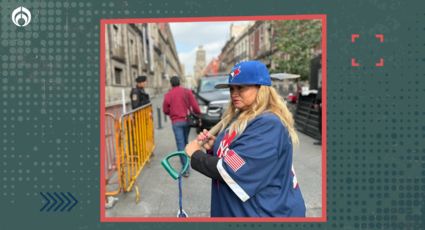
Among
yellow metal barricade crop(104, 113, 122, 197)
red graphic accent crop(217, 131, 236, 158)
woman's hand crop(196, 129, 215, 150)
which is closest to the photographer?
red graphic accent crop(217, 131, 236, 158)

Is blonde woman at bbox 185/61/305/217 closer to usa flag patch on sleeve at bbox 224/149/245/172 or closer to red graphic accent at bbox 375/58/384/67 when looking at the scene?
usa flag patch on sleeve at bbox 224/149/245/172

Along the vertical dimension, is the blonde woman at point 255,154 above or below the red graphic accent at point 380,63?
below

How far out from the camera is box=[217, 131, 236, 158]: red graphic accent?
1.48 m

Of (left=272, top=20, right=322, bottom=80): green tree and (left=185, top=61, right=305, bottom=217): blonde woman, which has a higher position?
(left=272, top=20, right=322, bottom=80): green tree

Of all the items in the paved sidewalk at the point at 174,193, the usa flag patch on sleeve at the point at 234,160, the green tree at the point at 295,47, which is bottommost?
the paved sidewalk at the point at 174,193

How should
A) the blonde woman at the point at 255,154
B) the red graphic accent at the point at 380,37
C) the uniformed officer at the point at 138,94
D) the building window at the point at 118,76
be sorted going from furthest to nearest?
the building window at the point at 118,76 → the uniformed officer at the point at 138,94 → the red graphic accent at the point at 380,37 → the blonde woman at the point at 255,154

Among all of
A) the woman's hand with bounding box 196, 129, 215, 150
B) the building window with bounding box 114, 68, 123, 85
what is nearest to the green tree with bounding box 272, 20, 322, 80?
the building window with bounding box 114, 68, 123, 85

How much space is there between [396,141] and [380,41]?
67 centimetres

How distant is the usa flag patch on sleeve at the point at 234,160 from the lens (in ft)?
4.47

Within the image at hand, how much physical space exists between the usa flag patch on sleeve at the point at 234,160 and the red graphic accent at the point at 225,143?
2.6 inches

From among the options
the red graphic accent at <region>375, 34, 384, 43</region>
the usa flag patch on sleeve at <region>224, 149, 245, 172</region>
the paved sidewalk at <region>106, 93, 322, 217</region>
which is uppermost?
the red graphic accent at <region>375, 34, 384, 43</region>
